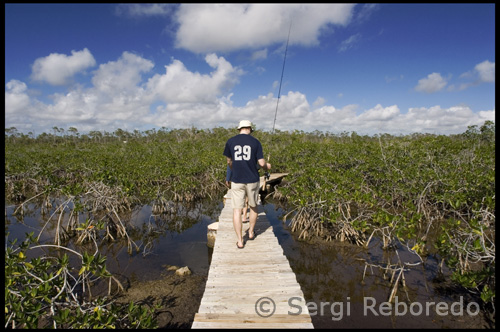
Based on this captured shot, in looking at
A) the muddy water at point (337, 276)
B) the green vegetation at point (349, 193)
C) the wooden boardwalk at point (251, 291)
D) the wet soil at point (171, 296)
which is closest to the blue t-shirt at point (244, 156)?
the wooden boardwalk at point (251, 291)

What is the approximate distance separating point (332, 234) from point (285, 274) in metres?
2.90

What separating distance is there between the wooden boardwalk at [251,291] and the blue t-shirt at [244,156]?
1089 millimetres

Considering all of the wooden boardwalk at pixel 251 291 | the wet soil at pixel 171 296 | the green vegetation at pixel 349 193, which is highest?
the green vegetation at pixel 349 193

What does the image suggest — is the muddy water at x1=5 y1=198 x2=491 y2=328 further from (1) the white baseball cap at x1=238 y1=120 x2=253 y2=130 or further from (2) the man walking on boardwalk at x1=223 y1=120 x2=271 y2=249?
(1) the white baseball cap at x1=238 y1=120 x2=253 y2=130

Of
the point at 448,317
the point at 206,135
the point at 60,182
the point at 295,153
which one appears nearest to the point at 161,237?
the point at 60,182

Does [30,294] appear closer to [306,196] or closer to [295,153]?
[306,196]

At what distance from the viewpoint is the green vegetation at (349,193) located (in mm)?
3902

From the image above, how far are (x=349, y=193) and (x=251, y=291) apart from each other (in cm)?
400

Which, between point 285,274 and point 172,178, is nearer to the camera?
point 285,274

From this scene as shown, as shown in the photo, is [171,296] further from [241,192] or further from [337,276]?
[337,276]

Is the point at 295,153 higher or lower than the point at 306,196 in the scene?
higher

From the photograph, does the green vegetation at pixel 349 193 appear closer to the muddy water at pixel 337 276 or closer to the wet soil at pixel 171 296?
the muddy water at pixel 337 276

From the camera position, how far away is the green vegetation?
3.90 meters

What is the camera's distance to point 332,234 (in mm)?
5668
